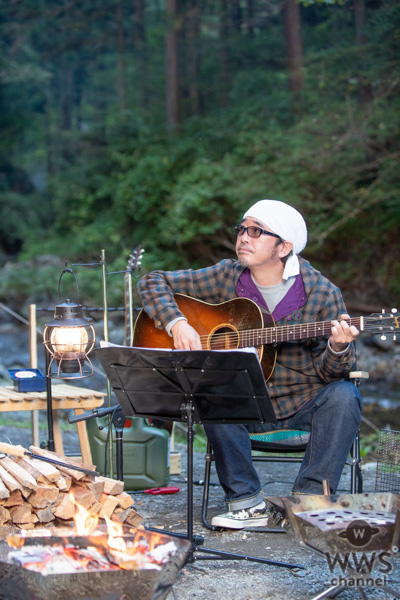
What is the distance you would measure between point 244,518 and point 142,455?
2.90ft

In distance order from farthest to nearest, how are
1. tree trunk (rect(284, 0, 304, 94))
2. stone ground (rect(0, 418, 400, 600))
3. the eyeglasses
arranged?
tree trunk (rect(284, 0, 304, 94)) → the eyeglasses → stone ground (rect(0, 418, 400, 600))

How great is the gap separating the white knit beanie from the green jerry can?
124cm

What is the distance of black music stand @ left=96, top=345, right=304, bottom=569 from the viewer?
2719 mm

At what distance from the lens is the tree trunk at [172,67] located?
17.6 m

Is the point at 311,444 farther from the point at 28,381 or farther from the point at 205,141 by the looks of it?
the point at 205,141

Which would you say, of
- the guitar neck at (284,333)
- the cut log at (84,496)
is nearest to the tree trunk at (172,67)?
the guitar neck at (284,333)

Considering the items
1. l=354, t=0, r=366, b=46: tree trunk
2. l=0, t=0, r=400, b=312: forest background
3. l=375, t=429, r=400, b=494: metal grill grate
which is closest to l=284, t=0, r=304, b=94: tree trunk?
l=0, t=0, r=400, b=312: forest background

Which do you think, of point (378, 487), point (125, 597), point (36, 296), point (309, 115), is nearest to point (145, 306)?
point (378, 487)

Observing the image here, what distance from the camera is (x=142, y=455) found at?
410cm

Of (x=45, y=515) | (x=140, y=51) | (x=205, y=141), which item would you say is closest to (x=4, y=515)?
(x=45, y=515)

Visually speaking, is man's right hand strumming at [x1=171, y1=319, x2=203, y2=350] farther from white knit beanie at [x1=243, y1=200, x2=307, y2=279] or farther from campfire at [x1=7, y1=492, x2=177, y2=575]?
campfire at [x1=7, y1=492, x2=177, y2=575]

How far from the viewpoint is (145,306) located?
376 cm

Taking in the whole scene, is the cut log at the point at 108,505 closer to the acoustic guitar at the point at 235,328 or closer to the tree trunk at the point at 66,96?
the acoustic guitar at the point at 235,328

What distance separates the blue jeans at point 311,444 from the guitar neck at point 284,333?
0.93 feet
